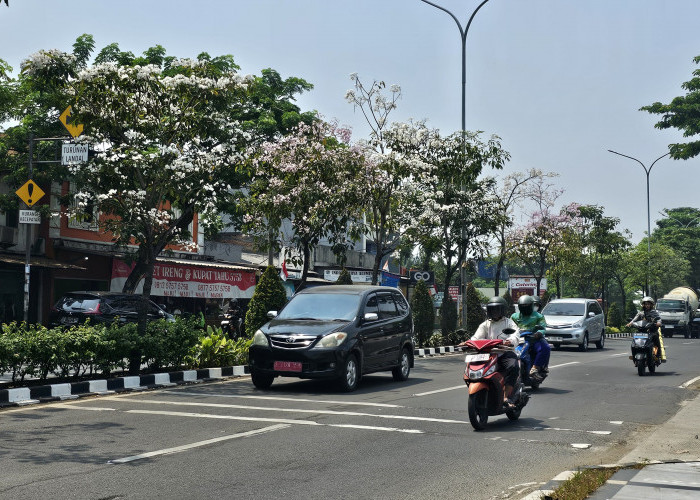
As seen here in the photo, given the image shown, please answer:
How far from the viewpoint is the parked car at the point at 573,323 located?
29.3 m

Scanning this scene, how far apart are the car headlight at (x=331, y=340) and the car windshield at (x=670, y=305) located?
133 ft

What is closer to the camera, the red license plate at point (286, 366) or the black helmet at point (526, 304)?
the black helmet at point (526, 304)

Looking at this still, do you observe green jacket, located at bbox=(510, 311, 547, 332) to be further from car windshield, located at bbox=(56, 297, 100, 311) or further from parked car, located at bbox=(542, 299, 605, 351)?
parked car, located at bbox=(542, 299, 605, 351)

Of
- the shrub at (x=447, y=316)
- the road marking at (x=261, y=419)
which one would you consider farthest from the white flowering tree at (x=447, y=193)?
the road marking at (x=261, y=419)

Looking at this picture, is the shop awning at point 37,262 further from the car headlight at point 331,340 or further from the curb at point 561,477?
the curb at point 561,477

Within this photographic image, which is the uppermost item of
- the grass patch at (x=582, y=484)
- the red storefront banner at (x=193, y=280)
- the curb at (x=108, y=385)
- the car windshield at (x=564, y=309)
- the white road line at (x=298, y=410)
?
the red storefront banner at (x=193, y=280)

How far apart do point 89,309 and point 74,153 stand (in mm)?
7960

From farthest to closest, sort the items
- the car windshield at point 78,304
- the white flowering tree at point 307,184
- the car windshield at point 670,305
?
the car windshield at point 670,305, the car windshield at point 78,304, the white flowering tree at point 307,184

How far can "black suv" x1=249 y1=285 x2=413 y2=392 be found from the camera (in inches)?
547

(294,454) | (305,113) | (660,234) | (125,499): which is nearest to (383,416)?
(294,454)

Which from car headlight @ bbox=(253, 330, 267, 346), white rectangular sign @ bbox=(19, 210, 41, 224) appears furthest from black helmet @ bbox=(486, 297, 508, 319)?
white rectangular sign @ bbox=(19, 210, 41, 224)

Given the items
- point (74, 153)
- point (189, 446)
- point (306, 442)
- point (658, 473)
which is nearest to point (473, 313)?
point (74, 153)

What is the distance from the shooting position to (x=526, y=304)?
13.8 metres

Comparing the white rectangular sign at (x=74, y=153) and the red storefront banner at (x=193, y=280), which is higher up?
the white rectangular sign at (x=74, y=153)
